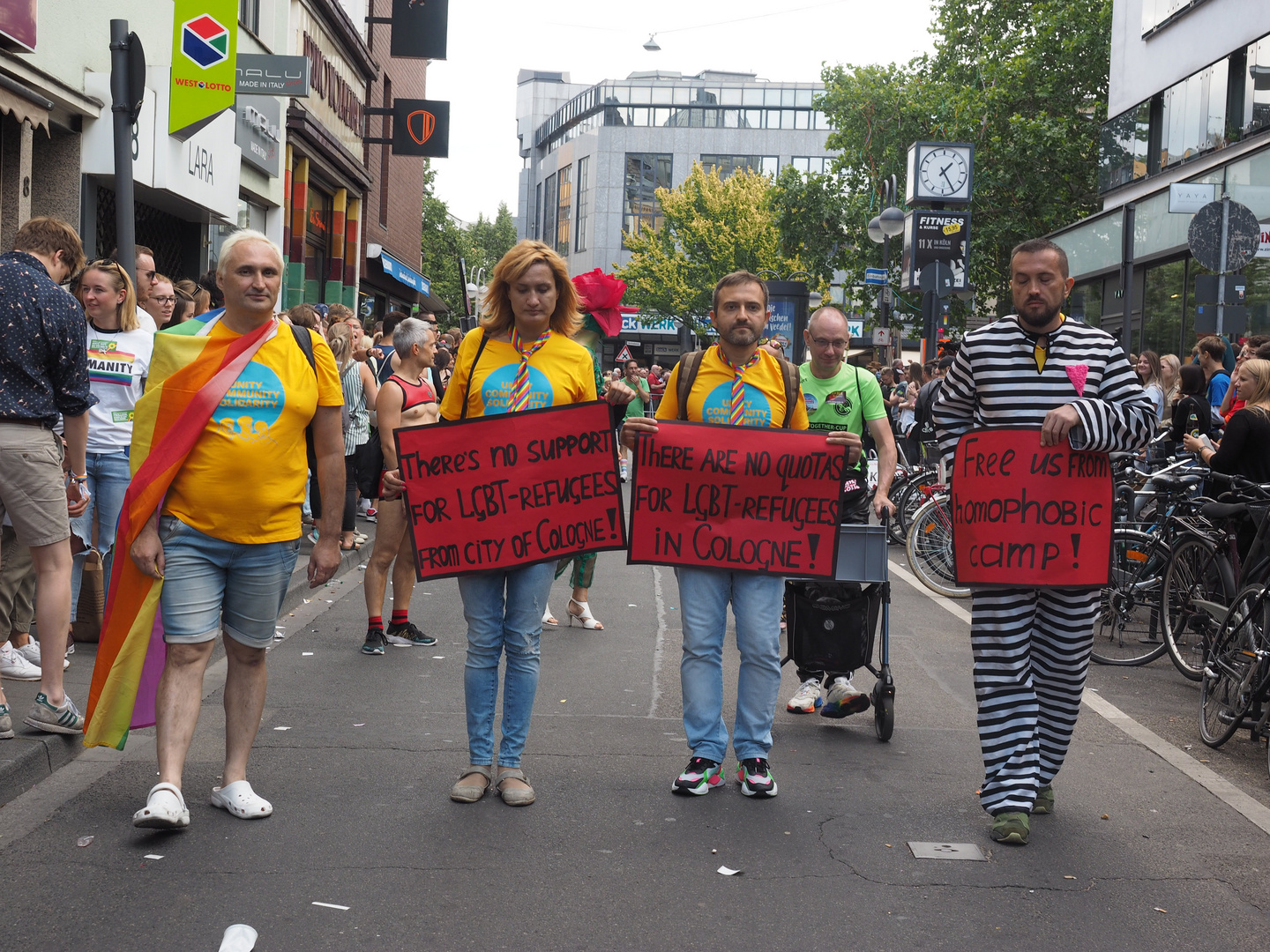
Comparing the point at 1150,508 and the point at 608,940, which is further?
the point at 1150,508

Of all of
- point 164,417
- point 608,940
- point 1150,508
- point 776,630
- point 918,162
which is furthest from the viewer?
point 918,162

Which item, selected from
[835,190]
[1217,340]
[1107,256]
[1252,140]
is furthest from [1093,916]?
[835,190]

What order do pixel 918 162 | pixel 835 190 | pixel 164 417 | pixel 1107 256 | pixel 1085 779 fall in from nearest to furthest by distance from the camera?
pixel 164 417
pixel 1085 779
pixel 918 162
pixel 1107 256
pixel 835 190

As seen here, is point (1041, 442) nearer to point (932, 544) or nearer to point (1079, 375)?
point (1079, 375)

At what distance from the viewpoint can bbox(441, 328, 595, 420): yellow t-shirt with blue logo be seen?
511 centimetres

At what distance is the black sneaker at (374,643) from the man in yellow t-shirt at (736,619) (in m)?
3.08

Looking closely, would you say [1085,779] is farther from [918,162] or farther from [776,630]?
[918,162]

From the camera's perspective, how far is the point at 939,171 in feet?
83.7

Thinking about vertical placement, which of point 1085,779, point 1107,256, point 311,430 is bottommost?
point 1085,779

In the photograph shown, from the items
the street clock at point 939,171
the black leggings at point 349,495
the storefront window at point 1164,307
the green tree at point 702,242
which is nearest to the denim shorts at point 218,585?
the black leggings at point 349,495

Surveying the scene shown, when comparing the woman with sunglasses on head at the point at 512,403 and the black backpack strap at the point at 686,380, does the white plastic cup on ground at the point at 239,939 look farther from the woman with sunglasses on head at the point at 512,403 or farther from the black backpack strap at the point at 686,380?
the black backpack strap at the point at 686,380

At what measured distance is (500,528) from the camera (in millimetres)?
5133

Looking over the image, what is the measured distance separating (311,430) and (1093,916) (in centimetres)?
300

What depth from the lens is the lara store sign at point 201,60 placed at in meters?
12.4
